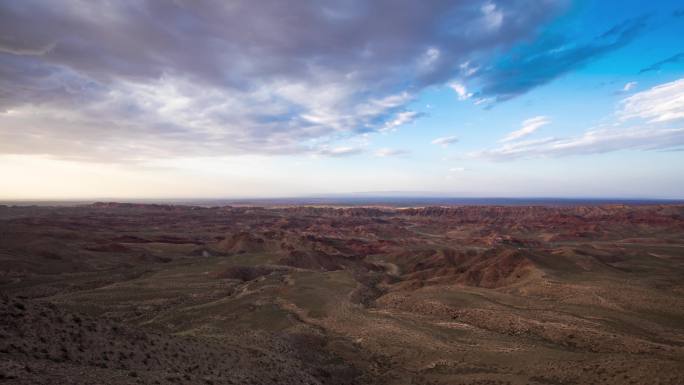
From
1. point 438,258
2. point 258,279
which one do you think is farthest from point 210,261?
point 438,258

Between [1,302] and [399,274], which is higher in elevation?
[1,302]

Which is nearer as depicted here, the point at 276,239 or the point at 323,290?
the point at 323,290

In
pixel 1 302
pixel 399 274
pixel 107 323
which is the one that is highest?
pixel 1 302

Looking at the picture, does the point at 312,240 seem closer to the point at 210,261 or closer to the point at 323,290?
the point at 210,261

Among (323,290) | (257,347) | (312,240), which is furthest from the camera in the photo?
(312,240)

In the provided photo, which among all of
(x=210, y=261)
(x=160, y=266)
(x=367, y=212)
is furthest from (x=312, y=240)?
(x=367, y=212)

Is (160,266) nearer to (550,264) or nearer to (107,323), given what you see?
(107,323)

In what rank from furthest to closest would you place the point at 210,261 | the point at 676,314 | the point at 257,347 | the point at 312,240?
the point at 312,240 < the point at 210,261 < the point at 676,314 < the point at 257,347
